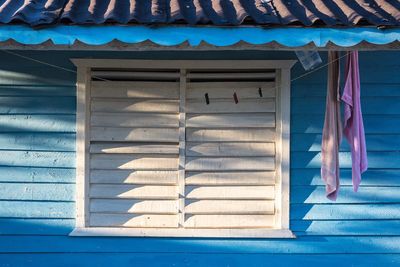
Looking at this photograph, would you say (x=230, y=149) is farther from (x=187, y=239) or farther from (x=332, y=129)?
(x=332, y=129)

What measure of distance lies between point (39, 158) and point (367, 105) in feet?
8.78

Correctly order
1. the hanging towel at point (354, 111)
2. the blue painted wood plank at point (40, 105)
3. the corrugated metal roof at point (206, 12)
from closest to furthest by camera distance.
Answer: the corrugated metal roof at point (206, 12) < the hanging towel at point (354, 111) < the blue painted wood plank at point (40, 105)

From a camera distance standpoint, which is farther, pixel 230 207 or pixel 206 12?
pixel 230 207

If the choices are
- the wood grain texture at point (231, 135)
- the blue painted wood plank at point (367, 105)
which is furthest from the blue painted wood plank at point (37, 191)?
the blue painted wood plank at point (367, 105)

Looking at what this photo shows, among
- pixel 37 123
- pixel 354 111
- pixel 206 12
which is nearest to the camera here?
pixel 206 12

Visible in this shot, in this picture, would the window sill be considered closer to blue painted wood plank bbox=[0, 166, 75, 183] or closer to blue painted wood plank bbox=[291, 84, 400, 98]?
blue painted wood plank bbox=[0, 166, 75, 183]

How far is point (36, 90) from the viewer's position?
4820 mm

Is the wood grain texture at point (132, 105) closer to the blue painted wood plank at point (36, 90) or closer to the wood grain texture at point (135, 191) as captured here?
the blue painted wood plank at point (36, 90)

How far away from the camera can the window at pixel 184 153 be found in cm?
486

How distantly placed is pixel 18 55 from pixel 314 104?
2.41 metres

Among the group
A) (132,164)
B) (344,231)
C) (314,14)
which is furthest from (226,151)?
(314,14)

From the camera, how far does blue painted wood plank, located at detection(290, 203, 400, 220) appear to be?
4.89m

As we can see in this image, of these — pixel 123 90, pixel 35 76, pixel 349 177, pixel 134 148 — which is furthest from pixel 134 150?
pixel 349 177

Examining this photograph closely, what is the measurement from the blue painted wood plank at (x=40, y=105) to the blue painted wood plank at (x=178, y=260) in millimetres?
1158
